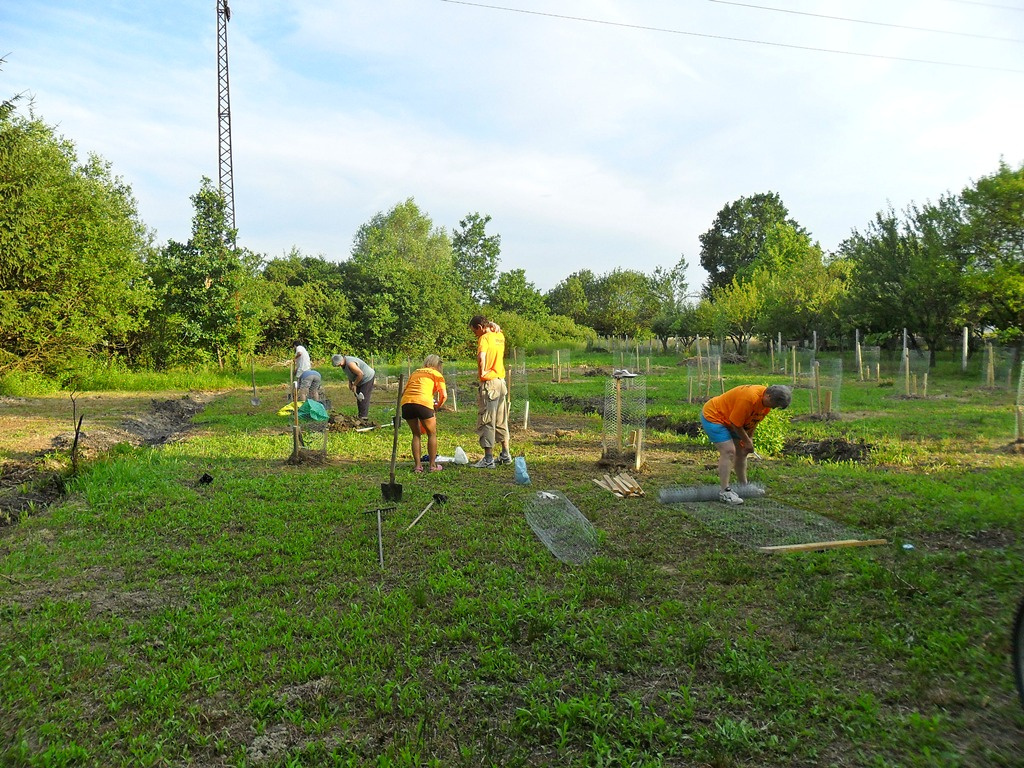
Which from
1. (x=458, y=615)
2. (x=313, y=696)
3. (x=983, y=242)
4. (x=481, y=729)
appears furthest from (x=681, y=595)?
(x=983, y=242)

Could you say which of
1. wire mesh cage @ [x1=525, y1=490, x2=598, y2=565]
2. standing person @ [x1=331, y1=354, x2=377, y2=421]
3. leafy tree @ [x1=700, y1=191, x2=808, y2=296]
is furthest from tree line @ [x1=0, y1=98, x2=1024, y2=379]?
leafy tree @ [x1=700, y1=191, x2=808, y2=296]

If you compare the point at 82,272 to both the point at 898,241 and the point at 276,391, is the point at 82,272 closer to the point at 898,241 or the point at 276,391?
the point at 276,391

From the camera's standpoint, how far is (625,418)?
10.2m

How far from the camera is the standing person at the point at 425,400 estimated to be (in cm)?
751

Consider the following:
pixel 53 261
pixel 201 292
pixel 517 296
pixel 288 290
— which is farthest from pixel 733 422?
pixel 517 296

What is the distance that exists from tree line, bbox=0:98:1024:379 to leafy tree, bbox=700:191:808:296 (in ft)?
85.2

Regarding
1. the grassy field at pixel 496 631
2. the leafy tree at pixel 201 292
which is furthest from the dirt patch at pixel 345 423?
the leafy tree at pixel 201 292

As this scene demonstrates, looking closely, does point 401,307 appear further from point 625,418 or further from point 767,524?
point 767,524

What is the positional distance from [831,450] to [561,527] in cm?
491

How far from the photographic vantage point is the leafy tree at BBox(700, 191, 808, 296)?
6544cm

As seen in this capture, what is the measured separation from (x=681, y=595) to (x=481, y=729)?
1771 millimetres

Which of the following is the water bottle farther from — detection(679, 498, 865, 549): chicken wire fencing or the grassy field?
detection(679, 498, 865, 549): chicken wire fencing

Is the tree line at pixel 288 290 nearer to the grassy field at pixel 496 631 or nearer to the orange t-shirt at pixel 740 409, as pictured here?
the grassy field at pixel 496 631

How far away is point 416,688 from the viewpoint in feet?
10.0
